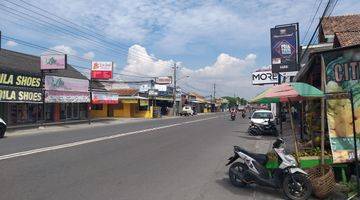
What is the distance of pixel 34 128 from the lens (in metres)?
36.7

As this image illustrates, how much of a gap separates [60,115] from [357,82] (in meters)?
40.0

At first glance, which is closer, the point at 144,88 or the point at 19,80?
the point at 19,80

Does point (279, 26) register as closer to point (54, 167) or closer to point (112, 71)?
point (54, 167)

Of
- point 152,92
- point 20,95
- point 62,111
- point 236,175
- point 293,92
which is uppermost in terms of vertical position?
point 152,92

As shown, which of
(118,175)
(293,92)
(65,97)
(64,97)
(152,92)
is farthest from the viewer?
(152,92)

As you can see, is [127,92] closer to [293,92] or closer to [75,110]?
[75,110]

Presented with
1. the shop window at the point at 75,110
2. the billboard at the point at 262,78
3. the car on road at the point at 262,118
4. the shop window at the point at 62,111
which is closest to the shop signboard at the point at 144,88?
the billboard at the point at 262,78

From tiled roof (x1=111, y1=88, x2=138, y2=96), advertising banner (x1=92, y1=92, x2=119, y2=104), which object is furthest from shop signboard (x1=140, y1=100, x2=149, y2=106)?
advertising banner (x1=92, y1=92, x2=119, y2=104)

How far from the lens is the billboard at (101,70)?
56.3 meters

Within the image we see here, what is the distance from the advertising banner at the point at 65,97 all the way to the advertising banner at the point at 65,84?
381 millimetres

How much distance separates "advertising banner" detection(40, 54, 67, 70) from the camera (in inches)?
1559

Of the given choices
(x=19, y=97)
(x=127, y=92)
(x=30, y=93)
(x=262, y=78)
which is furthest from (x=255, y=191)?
(x=127, y=92)

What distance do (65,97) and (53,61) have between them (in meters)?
4.74

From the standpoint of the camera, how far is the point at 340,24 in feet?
104
